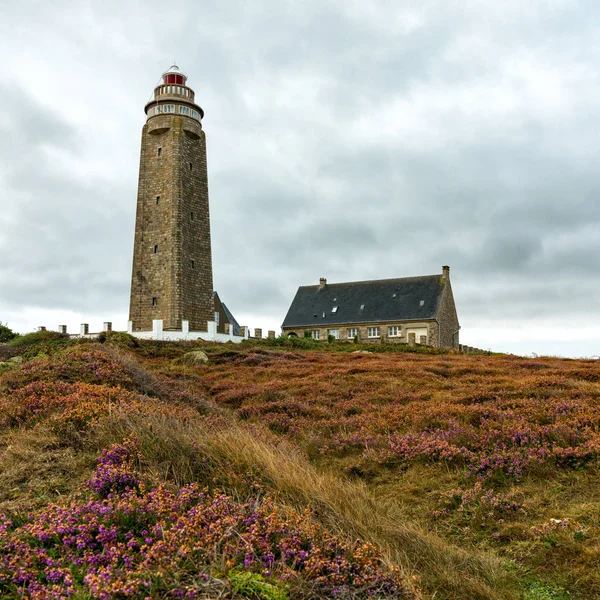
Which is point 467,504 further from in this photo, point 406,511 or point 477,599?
point 477,599

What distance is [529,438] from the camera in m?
8.43

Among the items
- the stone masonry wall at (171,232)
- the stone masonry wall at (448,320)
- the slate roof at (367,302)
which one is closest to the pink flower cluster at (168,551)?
the stone masonry wall at (171,232)

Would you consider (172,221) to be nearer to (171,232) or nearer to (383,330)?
(171,232)

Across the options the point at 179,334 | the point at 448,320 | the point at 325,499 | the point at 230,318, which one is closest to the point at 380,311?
the point at 448,320

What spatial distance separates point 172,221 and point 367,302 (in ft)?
86.9

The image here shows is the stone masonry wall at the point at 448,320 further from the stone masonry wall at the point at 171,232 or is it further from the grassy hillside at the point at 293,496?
the grassy hillside at the point at 293,496

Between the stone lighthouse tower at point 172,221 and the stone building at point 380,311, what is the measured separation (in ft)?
57.8

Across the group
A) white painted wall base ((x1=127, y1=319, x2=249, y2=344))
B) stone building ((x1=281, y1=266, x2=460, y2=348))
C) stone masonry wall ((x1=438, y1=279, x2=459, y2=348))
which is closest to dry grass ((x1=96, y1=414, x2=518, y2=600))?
white painted wall base ((x1=127, y1=319, x2=249, y2=344))

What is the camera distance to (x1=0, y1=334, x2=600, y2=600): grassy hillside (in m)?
3.43

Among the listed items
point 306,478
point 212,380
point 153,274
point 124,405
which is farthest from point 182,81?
point 306,478

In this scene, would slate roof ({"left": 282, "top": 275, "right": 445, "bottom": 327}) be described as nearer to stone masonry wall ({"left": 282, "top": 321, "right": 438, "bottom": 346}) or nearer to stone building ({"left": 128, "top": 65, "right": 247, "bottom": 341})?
stone masonry wall ({"left": 282, "top": 321, "right": 438, "bottom": 346})

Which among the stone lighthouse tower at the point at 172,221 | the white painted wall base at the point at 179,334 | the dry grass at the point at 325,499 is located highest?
the stone lighthouse tower at the point at 172,221

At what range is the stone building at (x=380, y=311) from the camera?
167 feet

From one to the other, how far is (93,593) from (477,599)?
3.20m
